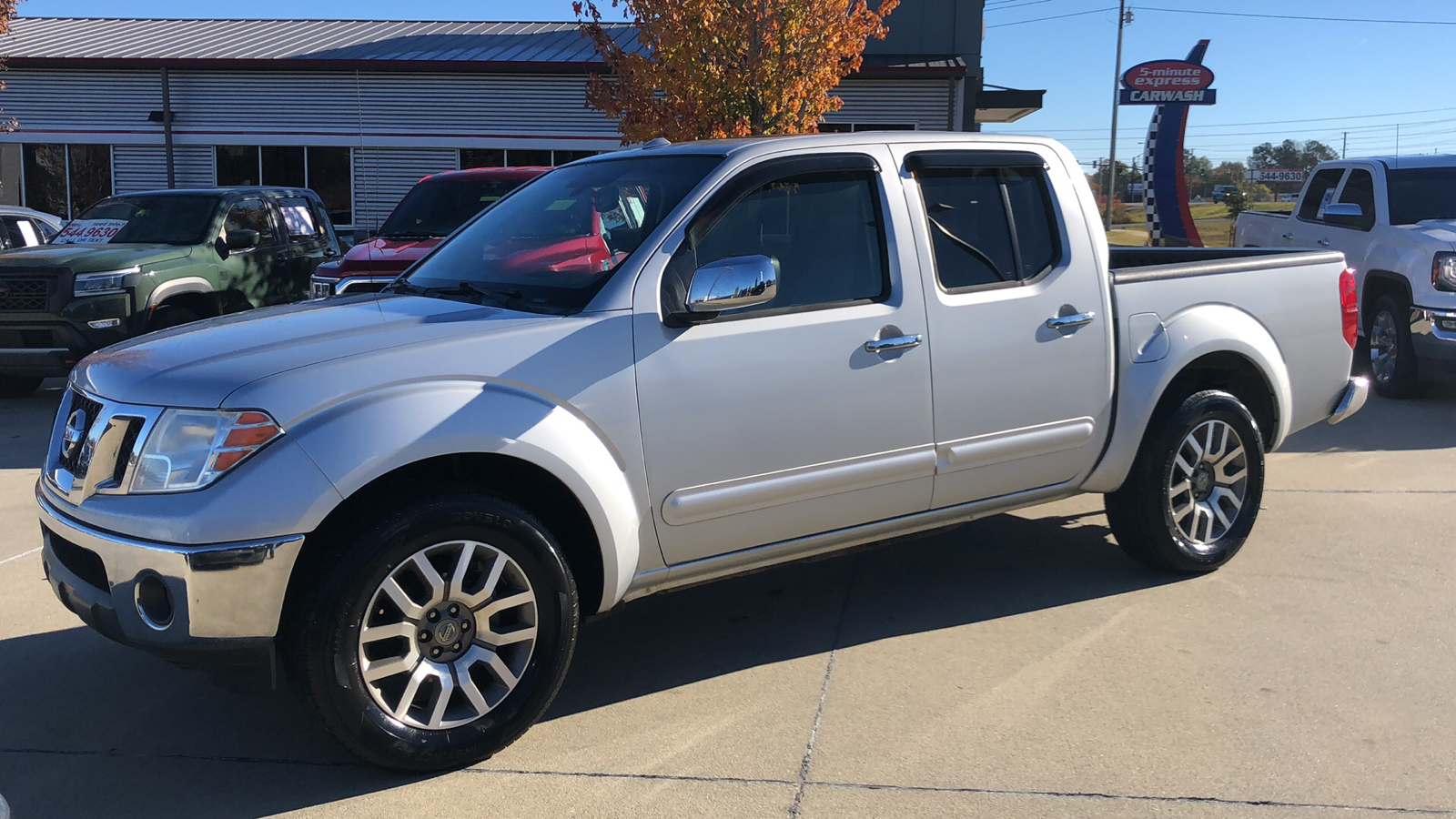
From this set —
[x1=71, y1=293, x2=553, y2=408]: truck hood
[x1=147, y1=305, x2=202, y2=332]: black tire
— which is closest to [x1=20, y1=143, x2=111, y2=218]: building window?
[x1=147, y1=305, x2=202, y2=332]: black tire

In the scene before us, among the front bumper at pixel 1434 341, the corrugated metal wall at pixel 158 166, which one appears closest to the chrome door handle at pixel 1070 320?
the front bumper at pixel 1434 341

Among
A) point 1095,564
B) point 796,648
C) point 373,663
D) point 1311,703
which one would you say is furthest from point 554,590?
point 1095,564

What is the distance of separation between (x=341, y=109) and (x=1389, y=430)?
1921 centimetres

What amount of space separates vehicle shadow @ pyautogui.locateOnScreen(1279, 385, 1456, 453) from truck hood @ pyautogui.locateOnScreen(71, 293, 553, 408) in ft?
20.8

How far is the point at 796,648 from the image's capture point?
14.1 feet

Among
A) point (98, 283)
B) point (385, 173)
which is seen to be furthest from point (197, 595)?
point (385, 173)

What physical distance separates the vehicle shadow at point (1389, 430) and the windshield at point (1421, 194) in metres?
1.57

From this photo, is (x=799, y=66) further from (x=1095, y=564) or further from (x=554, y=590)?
(x=554, y=590)

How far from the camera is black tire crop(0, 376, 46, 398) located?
1010 cm

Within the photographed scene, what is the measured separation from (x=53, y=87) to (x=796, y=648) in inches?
929

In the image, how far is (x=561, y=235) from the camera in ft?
13.6

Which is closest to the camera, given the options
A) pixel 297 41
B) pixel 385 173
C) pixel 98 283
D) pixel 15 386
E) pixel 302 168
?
pixel 98 283

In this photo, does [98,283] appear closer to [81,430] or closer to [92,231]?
[92,231]

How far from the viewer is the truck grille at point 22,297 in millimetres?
8906
